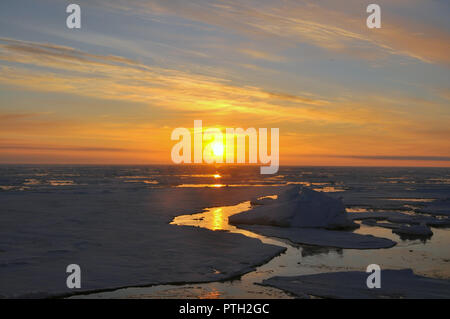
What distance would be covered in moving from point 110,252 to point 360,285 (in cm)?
650

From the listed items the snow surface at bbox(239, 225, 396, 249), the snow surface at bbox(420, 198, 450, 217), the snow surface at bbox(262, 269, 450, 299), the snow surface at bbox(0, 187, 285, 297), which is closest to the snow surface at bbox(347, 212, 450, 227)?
the snow surface at bbox(420, 198, 450, 217)

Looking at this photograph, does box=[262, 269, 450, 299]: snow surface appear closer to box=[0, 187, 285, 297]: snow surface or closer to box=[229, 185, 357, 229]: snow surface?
box=[0, 187, 285, 297]: snow surface

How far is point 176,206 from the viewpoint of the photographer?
22766 mm

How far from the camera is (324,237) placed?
1401cm

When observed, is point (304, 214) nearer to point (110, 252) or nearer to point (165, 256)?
point (165, 256)

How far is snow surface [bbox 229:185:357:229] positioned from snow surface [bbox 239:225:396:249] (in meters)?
0.51

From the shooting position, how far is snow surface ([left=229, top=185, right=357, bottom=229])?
1619cm

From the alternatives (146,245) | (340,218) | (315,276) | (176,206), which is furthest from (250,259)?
(176,206)

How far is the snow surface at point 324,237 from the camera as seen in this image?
12.8 m

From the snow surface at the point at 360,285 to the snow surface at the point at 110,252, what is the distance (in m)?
1.56
